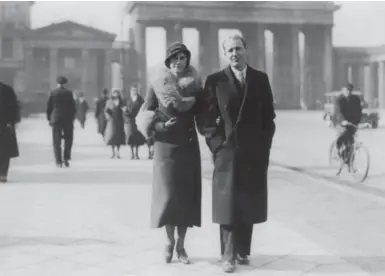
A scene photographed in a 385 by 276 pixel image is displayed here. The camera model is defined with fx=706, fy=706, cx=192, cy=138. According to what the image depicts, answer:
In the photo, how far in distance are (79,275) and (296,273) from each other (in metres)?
1.67

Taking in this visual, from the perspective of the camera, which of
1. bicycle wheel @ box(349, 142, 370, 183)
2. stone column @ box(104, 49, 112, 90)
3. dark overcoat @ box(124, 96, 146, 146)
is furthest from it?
stone column @ box(104, 49, 112, 90)

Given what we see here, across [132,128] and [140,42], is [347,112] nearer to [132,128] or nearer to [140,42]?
[132,128]

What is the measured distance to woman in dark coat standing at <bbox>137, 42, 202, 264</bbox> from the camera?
5.79m

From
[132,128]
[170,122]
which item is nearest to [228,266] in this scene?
[170,122]

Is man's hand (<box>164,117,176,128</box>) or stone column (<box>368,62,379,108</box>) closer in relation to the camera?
man's hand (<box>164,117,176,128</box>)

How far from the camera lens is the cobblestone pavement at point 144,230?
5.68 m

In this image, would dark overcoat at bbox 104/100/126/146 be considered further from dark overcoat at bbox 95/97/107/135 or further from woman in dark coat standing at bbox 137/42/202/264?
woman in dark coat standing at bbox 137/42/202/264

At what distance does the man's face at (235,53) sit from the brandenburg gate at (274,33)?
37096 millimetres

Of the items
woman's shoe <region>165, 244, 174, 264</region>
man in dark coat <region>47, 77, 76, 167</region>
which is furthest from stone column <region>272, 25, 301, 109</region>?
woman's shoe <region>165, 244, 174, 264</region>

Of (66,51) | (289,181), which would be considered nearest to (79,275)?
(289,181)

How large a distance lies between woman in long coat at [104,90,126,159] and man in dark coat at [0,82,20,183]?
445 centimetres

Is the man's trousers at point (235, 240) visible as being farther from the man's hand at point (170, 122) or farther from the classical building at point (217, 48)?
the classical building at point (217, 48)

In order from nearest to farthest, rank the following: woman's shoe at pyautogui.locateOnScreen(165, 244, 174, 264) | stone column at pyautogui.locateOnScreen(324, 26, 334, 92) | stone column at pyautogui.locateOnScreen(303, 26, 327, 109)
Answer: woman's shoe at pyautogui.locateOnScreen(165, 244, 174, 264), stone column at pyautogui.locateOnScreen(303, 26, 327, 109), stone column at pyautogui.locateOnScreen(324, 26, 334, 92)

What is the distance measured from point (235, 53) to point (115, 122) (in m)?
10.7
